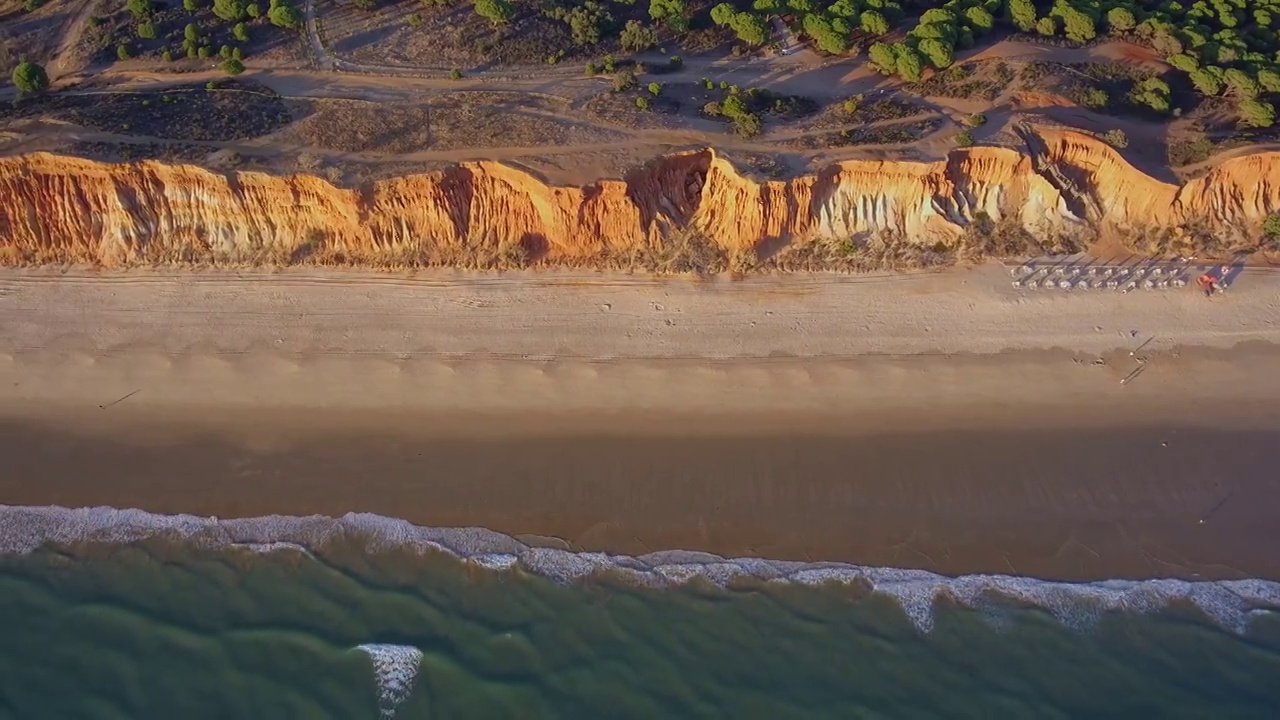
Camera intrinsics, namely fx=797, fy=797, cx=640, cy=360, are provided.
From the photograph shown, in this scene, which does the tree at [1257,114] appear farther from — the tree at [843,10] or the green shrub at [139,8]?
the green shrub at [139,8]

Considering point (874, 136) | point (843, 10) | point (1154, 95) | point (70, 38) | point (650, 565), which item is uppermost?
point (70, 38)

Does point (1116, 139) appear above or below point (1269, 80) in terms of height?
below

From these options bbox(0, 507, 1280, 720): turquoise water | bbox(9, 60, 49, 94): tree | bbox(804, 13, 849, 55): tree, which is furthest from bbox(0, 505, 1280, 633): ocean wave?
bbox(804, 13, 849, 55): tree

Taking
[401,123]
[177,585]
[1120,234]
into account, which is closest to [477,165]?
[401,123]

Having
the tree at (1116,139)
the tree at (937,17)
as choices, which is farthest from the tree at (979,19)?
the tree at (1116,139)

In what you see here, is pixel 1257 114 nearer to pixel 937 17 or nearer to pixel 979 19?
pixel 979 19

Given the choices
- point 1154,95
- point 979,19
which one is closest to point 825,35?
point 979,19

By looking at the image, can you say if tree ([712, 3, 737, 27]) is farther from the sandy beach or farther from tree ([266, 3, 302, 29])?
tree ([266, 3, 302, 29])

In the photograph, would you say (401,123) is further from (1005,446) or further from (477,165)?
(1005,446)
